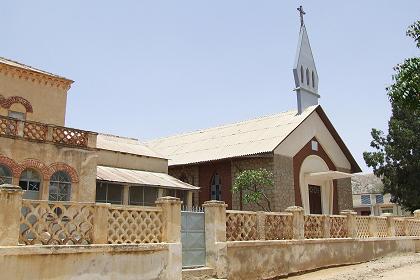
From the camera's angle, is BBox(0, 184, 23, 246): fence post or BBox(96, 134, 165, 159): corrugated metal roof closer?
BBox(0, 184, 23, 246): fence post

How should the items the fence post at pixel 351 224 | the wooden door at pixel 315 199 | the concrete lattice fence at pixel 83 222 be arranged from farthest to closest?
the wooden door at pixel 315 199, the fence post at pixel 351 224, the concrete lattice fence at pixel 83 222

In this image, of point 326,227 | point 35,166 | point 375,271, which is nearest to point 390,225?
point 326,227

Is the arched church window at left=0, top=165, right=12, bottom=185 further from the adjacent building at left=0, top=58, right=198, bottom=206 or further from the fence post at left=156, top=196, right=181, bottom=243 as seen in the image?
the fence post at left=156, top=196, right=181, bottom=243

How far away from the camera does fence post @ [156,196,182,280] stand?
11055 mm

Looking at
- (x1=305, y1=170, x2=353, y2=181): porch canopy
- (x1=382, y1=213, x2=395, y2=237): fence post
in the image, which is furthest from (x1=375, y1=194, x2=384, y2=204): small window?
(x1=382, y1=213, x2=395, y2=237): fence post

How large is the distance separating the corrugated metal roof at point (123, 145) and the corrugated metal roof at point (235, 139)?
295cm

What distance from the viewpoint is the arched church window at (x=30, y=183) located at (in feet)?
50.4

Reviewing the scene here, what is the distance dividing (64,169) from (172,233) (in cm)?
666

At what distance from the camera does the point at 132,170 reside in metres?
22.6

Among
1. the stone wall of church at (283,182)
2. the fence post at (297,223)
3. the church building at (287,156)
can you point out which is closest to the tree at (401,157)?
the church building at (287,156)

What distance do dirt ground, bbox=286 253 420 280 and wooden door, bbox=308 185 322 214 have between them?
8.62 metres

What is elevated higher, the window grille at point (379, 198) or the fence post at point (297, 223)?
the window grille at point (379, 198)

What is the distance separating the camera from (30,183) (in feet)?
51.0

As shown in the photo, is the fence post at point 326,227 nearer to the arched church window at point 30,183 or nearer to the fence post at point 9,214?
the arched church window at point 30,183
